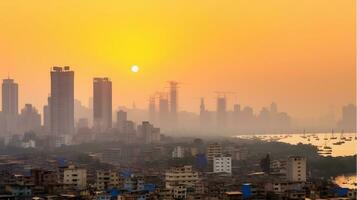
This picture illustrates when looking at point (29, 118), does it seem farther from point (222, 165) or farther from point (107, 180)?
point (107, 180)

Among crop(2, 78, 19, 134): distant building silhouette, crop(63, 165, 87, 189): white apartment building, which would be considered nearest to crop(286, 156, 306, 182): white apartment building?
crop(63, 165, 87, 189): white apartment building

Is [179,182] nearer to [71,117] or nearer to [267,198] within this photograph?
[267,198]

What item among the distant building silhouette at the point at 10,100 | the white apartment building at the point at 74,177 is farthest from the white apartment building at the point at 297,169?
the distant building silhouette at the point at 10,100

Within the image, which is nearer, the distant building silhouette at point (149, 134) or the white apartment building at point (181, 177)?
the white apartment building at point (181, 177)

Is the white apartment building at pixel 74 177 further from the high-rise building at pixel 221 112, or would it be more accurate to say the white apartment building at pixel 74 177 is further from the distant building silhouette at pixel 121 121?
the high-rise building at pixel 221 112

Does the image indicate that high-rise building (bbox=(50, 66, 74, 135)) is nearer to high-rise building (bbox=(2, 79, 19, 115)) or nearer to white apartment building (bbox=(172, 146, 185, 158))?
high-rise building (bbox=(2, 79, 19, 115))

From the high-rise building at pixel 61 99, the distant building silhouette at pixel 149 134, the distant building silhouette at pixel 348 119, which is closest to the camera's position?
the distant building silhouette at pixel 149 134

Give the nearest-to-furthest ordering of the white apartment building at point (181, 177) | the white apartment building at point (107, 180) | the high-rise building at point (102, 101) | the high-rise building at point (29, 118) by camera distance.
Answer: the white apartment building at point (107, 180) → the white apartment building at point (181, 177) → the high-rise building at point (102, 101) → the high-rise building at point (29, 118)
